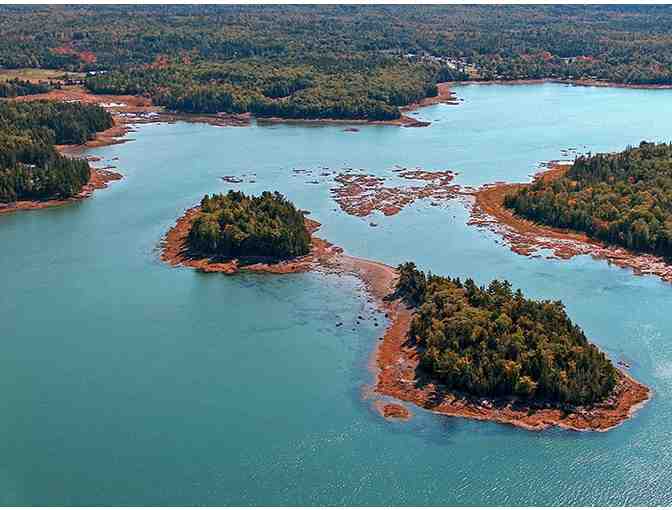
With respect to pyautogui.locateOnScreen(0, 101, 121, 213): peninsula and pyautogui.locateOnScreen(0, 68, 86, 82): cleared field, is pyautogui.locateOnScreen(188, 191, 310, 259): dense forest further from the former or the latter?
pyautogui.locateOnScreen(0, 68, 86, 82): cleared field

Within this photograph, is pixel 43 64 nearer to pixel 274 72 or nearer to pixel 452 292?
pixel 274 72

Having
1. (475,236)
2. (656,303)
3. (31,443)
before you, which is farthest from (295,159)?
(31,443)

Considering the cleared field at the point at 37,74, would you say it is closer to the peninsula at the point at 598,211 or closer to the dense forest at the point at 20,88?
the dense forest at the point at 20,88

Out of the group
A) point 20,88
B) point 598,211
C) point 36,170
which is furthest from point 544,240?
point 20,88

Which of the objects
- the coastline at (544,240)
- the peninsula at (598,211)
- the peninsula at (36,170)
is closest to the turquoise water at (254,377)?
the coastline at (544,240)

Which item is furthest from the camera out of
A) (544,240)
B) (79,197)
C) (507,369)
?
(79,197)

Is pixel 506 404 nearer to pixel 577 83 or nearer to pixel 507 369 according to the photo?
pixel 507 369
